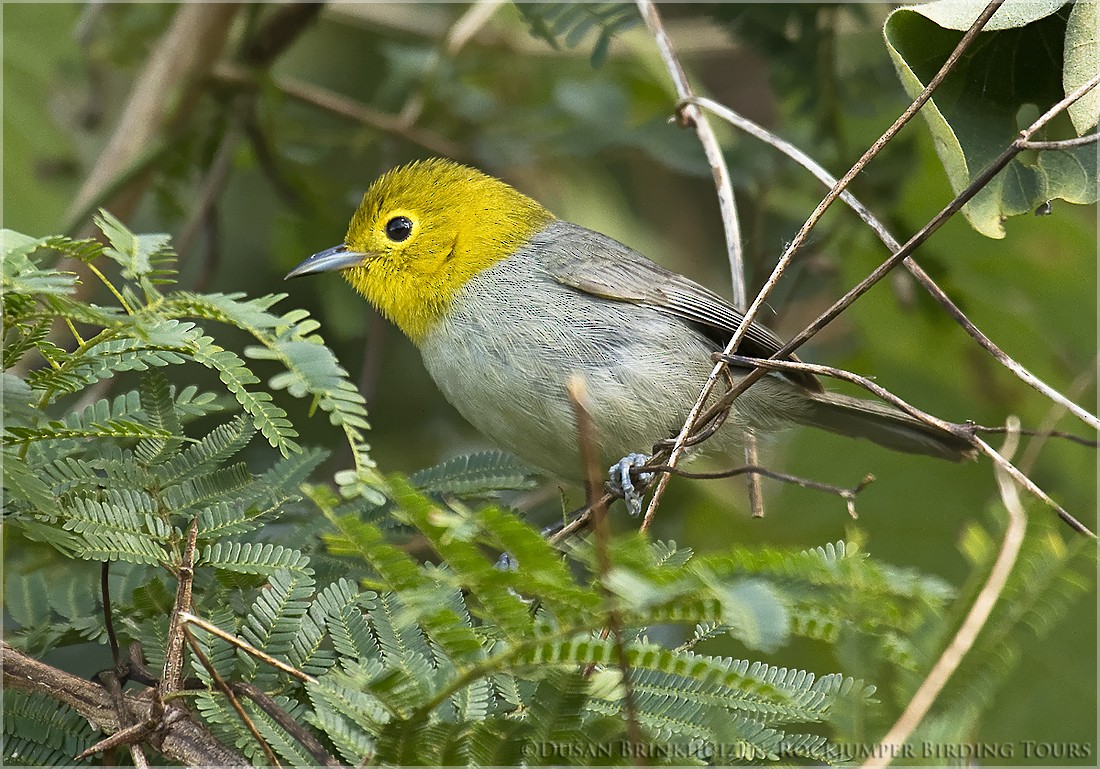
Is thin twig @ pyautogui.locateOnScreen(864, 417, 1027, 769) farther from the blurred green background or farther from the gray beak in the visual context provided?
the gray beak

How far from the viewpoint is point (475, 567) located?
5.02 feet

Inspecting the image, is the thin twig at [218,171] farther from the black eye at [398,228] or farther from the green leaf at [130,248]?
the green leaf at [130,248]

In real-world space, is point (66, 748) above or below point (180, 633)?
below

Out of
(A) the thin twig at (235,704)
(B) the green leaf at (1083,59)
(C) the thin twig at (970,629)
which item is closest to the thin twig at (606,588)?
(C) the thin twig at (970,629)

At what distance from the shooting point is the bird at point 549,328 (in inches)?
136

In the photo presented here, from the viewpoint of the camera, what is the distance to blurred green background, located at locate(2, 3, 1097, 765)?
4.32 meters

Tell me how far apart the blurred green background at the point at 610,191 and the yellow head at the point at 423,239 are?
574mm

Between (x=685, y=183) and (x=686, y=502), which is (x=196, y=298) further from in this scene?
(x=685, y=183)

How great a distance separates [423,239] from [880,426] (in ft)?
5.87

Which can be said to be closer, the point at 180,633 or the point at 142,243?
the point at 180,633

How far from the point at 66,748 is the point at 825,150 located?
12.5 feet

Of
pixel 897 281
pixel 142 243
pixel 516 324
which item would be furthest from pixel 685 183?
pixel 142 243

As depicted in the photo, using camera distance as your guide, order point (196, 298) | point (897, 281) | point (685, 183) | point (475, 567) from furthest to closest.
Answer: point (685, 183), point (897, 281), point (196, 298), point (475, 567)

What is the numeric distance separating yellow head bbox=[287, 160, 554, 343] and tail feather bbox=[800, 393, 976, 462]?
1273mm
